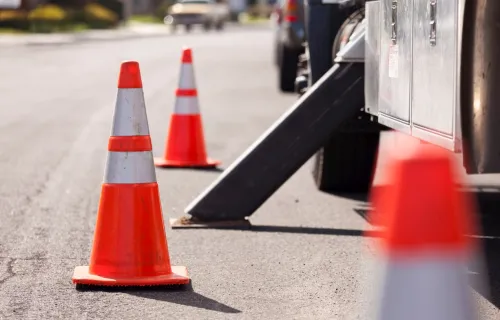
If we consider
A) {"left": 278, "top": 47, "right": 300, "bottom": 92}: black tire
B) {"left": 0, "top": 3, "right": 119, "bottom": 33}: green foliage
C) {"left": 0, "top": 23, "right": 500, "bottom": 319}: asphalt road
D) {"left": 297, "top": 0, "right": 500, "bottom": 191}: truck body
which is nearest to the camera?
{"left": 297, "top": 0, "right": 500, "bottom": 191}: truck body

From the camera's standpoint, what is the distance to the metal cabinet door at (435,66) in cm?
519

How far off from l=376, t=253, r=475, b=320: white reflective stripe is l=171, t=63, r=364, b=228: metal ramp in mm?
4964

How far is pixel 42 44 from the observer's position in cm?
4153

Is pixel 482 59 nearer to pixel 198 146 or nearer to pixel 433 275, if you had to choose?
pixel 433 275

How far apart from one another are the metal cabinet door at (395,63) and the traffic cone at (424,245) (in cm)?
346

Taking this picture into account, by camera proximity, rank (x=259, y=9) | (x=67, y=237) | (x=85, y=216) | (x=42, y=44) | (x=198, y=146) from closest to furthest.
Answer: (x=67, y=237), (x=85, y=216), (x=198, y=146), (x=42, y=44), (x=259, y=9)

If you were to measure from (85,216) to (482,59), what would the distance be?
3.71 meters

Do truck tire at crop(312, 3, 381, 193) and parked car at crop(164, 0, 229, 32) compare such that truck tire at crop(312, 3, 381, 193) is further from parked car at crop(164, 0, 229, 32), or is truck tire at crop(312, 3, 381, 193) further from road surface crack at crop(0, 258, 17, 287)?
parked car at crop(164, 0, 229, 32)

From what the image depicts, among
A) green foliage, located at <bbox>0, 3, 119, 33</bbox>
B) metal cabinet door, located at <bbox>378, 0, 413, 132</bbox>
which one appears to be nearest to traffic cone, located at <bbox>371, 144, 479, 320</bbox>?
metal cabinet door, located at <bbox>378, 0, 413, 132</bbox>

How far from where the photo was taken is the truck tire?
351 inches

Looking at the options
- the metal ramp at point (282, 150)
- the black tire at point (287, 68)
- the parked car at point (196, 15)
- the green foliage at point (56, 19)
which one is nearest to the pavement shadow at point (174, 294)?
the metal ramp at point (282, 150)

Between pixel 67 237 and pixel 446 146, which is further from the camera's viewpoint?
pixel 67 237

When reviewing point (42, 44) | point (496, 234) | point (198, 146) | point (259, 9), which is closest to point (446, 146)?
point (496, 234)

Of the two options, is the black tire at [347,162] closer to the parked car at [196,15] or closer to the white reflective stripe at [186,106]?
the white reflective stripe at [186,106]
